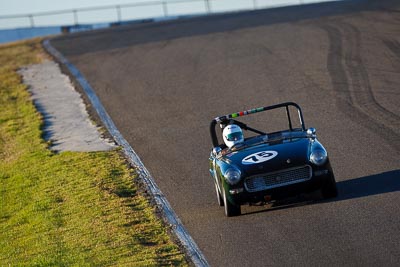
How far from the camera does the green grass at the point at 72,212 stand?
10.6 meters

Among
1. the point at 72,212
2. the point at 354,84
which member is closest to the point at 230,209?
the point at 72,212

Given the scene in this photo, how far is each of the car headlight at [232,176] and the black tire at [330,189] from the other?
1094 mm

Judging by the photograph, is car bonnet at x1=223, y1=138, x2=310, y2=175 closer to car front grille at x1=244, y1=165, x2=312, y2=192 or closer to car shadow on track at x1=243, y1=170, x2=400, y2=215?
car front grille at x1=244, y1=165, x2=312, y2=192

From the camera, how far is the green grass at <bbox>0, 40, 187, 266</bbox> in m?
10.6

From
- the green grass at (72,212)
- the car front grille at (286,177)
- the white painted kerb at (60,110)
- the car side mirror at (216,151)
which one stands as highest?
the car side mirror at (216,151)

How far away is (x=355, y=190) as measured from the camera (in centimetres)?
1209

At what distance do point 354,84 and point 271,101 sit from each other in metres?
2.02

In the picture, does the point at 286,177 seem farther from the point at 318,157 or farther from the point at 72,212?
the point at 72,212

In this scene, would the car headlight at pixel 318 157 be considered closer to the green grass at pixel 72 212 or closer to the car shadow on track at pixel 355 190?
the car shadow on track at pixel 355 190

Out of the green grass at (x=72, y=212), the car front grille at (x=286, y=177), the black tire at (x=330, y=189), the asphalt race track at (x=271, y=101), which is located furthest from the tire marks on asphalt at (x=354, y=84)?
the green grass at (x=72, y=212)

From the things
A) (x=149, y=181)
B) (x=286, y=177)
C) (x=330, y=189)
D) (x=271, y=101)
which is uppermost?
(x=286, y=177)

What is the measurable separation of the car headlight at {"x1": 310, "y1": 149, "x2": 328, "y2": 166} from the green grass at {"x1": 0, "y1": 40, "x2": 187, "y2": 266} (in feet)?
6.89

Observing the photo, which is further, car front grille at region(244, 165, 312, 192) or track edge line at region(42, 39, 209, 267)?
car front grille at region(244, 165, 312, 192)

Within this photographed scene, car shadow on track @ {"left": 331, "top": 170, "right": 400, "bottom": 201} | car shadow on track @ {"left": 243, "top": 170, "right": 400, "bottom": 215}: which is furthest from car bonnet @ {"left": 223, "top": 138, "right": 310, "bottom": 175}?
car shadow on track @ {"left": 331, "top": 170, "right": 400, "bottom": 201}
